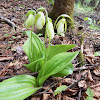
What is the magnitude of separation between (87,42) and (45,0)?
19.3 ft

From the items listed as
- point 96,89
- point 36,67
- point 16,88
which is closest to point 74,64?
point 96,89

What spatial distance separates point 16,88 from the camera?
1.10 meters

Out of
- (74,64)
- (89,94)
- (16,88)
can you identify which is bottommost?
(89,94)

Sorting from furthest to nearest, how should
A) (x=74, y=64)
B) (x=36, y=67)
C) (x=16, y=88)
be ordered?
(x=74, y=64)
(x=36, y=67)
(x=16, y=88)

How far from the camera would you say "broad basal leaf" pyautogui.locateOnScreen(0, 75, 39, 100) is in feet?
3.33

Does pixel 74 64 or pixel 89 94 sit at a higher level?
pixel 74 64

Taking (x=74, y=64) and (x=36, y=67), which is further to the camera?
(x=74, y=64)

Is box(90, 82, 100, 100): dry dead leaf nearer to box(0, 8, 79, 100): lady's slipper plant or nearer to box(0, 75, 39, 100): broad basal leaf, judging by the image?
box(0, 8, 79, 100): lady's slipper plant

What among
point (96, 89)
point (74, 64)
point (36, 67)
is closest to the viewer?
point (96, 89)

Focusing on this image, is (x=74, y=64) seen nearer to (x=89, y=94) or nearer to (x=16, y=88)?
(x=89, y=94)

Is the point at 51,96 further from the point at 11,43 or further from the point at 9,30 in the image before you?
the point at 9,30

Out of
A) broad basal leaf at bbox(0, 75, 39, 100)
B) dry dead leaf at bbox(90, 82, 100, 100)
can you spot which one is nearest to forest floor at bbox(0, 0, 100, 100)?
dry dead leaf at bbox(90, 82, 100, 100)

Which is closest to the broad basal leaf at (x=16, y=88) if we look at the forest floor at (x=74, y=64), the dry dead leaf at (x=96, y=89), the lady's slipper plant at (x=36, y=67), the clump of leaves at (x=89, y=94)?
the lady's slipper plant at (x=36, y=67)

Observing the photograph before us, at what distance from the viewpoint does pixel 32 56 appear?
1437 millimetres
